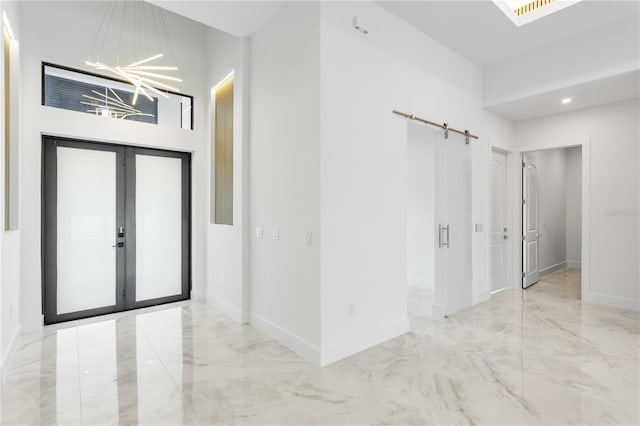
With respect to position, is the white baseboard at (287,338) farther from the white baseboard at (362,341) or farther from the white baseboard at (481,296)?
the white baseboard at (481,296)

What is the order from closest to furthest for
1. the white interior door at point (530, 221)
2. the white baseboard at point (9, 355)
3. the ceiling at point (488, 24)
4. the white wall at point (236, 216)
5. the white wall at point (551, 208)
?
the white baseboard at point (9, 355)
the ceiling at point (488, 24)
the white wall at point (236, 216)
the white interior door at point (530, 221)
the white wall at point (551, 208)

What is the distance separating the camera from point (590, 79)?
13.3 ft

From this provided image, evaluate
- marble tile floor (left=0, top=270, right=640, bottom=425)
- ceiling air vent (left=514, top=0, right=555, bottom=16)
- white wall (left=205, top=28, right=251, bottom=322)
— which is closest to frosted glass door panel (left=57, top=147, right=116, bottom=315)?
marble tile floor (left=0, top=270, right=640, bottom=425)

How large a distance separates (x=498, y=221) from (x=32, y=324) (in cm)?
663

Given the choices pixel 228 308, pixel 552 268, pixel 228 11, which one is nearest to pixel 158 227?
pixel 228 308

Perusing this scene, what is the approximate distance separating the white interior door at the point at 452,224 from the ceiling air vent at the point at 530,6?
5.06ft

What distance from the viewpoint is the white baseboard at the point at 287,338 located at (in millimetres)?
3000

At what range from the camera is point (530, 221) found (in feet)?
19.3

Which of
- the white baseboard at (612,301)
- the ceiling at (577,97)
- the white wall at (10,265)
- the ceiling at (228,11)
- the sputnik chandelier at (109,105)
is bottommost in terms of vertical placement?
the white baseboard at (612,301)

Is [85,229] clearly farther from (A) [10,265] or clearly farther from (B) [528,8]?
(B) [528,8]

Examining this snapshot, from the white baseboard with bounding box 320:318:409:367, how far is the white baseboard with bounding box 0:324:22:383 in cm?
259

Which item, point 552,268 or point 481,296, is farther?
point 552,268

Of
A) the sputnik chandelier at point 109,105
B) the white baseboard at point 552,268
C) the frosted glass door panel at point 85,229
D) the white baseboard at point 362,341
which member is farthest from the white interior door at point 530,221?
the frosted glass door panel at point 85,229

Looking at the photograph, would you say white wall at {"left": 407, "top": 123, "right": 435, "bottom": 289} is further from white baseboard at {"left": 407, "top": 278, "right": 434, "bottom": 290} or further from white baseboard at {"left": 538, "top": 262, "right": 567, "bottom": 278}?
white baseboard at {"left": 538, "top": 262, "right": 567, "bottom": 278}
